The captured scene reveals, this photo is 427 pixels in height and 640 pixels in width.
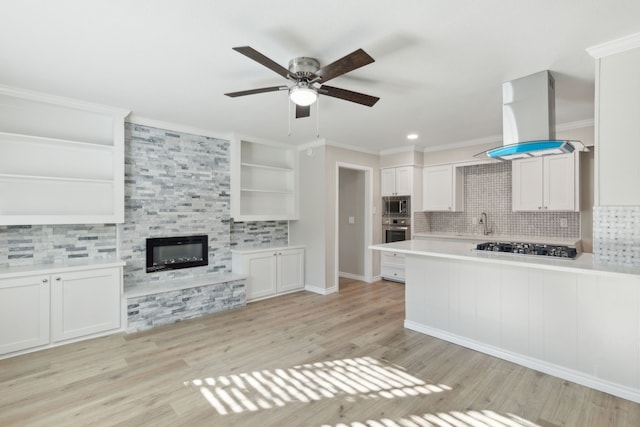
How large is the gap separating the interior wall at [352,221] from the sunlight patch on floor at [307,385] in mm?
3383

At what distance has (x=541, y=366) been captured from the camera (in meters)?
2.63

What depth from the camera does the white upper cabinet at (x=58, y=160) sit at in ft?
10.3

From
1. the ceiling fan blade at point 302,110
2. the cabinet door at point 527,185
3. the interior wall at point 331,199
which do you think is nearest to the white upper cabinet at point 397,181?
the interior wall at point 331,199

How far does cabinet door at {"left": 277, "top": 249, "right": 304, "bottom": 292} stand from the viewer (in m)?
5.02

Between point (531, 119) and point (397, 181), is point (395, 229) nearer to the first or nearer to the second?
point (397, 181)

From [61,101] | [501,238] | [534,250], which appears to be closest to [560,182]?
[501,238]

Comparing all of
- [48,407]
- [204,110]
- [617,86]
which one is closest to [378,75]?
[617,86]

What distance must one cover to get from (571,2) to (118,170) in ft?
13.7

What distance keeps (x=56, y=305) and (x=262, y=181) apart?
308cm

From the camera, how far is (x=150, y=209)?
3998 mm

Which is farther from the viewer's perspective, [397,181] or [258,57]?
[397,181]

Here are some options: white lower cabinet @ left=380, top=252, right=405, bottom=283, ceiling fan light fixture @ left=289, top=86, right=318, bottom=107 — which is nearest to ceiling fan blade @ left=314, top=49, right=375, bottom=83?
ceiling fan light fixture @ left=289, top=86, right=318, bottom=107

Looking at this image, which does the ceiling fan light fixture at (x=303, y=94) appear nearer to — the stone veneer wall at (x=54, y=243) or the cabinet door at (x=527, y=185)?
the stone veneer wall at (x=54, y=243)

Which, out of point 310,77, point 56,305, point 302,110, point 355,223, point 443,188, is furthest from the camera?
point 355,223
